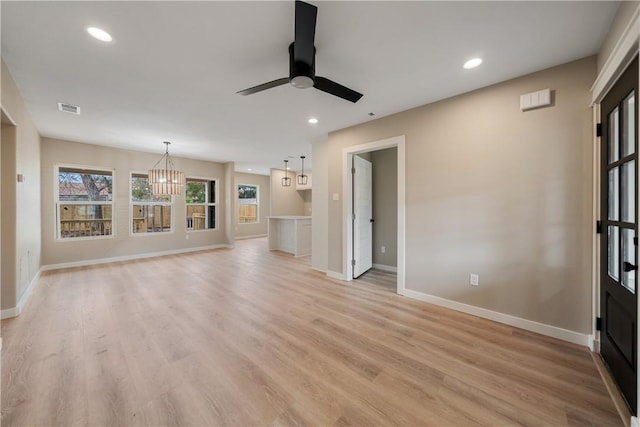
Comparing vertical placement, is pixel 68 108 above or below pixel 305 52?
above

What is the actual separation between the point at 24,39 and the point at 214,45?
149cm

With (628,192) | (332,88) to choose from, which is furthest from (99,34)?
(628,192)

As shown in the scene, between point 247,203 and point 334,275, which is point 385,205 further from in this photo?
point 247,203

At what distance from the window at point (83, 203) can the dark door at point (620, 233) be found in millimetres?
7834

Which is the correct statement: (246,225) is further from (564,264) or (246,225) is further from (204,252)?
(564,264)

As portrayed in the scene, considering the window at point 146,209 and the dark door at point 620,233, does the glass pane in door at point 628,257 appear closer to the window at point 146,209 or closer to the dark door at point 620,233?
the dark door at point 620,233

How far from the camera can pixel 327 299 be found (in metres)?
3.23

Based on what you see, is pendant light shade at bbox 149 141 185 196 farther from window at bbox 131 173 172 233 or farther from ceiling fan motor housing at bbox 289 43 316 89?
ceiling fan motor housing at bbox 289 43 316 89

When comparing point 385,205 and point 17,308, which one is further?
point 385,205

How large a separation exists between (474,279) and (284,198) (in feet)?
23.9

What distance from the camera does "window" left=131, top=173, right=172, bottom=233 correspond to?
5.90 m

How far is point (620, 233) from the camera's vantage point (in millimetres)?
1729

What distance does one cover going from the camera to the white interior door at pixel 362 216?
13.5 ft

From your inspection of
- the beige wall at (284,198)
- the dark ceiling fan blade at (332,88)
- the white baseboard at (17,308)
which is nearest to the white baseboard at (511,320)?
the dark ceiling fan blade at (332,88)
